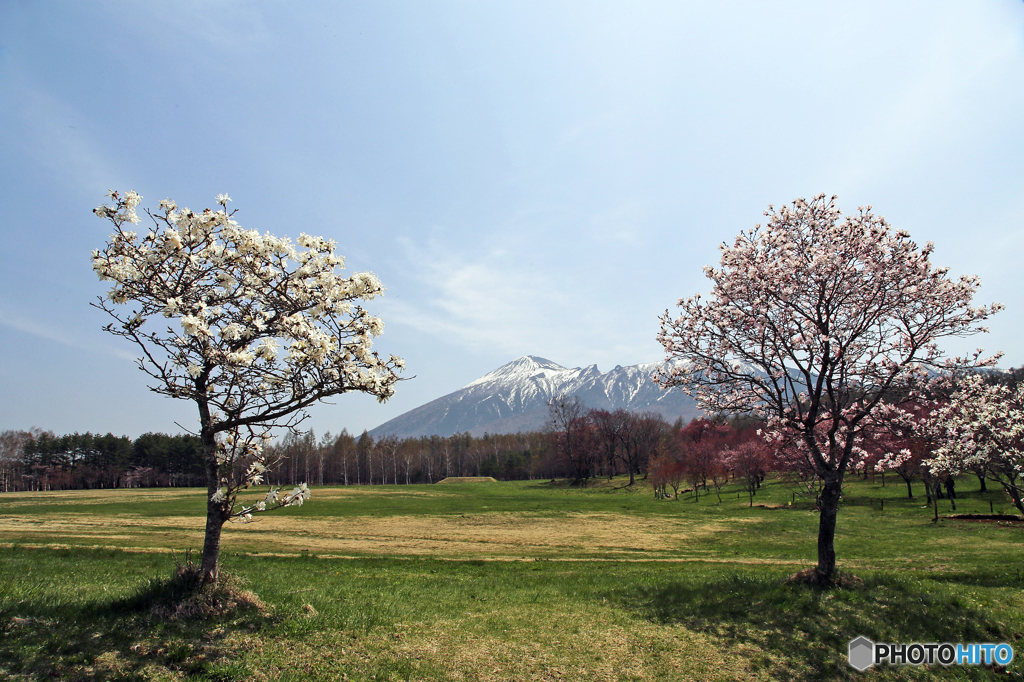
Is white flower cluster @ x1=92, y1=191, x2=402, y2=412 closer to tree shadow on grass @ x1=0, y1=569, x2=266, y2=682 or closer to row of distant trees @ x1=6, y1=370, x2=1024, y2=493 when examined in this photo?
tree shadow on grass @ x1=0, y1=569, x2=266, y2=682

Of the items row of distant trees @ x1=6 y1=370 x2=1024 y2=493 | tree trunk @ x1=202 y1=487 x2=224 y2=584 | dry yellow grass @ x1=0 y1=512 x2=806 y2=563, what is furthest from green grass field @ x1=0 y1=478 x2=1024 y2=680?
row of distant trees @ x1=6 y1=370 x2=1024 y2=493

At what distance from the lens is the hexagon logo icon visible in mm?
9539

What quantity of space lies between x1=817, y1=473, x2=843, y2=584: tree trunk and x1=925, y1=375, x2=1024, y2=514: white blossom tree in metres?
5.22

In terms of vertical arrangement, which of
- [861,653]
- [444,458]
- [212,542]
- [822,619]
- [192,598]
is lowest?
[444,458]

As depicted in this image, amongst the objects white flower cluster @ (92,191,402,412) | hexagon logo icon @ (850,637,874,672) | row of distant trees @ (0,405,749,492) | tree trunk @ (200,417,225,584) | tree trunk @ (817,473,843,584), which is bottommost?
row of distant trees @ (0,405,749,492)

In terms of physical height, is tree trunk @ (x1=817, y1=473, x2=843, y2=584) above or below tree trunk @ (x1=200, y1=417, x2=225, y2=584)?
below

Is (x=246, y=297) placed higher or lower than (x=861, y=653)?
higher

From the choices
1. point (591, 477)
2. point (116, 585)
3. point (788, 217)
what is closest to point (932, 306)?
point (788, 217)

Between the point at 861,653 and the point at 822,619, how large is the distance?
135 cm

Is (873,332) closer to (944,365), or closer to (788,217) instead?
(944,365)

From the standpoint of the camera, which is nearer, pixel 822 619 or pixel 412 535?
pixel 822 619

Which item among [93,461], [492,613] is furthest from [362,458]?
[492,613]

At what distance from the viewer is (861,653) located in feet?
32.6

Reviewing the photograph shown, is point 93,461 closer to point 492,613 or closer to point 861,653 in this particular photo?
point 492,613
